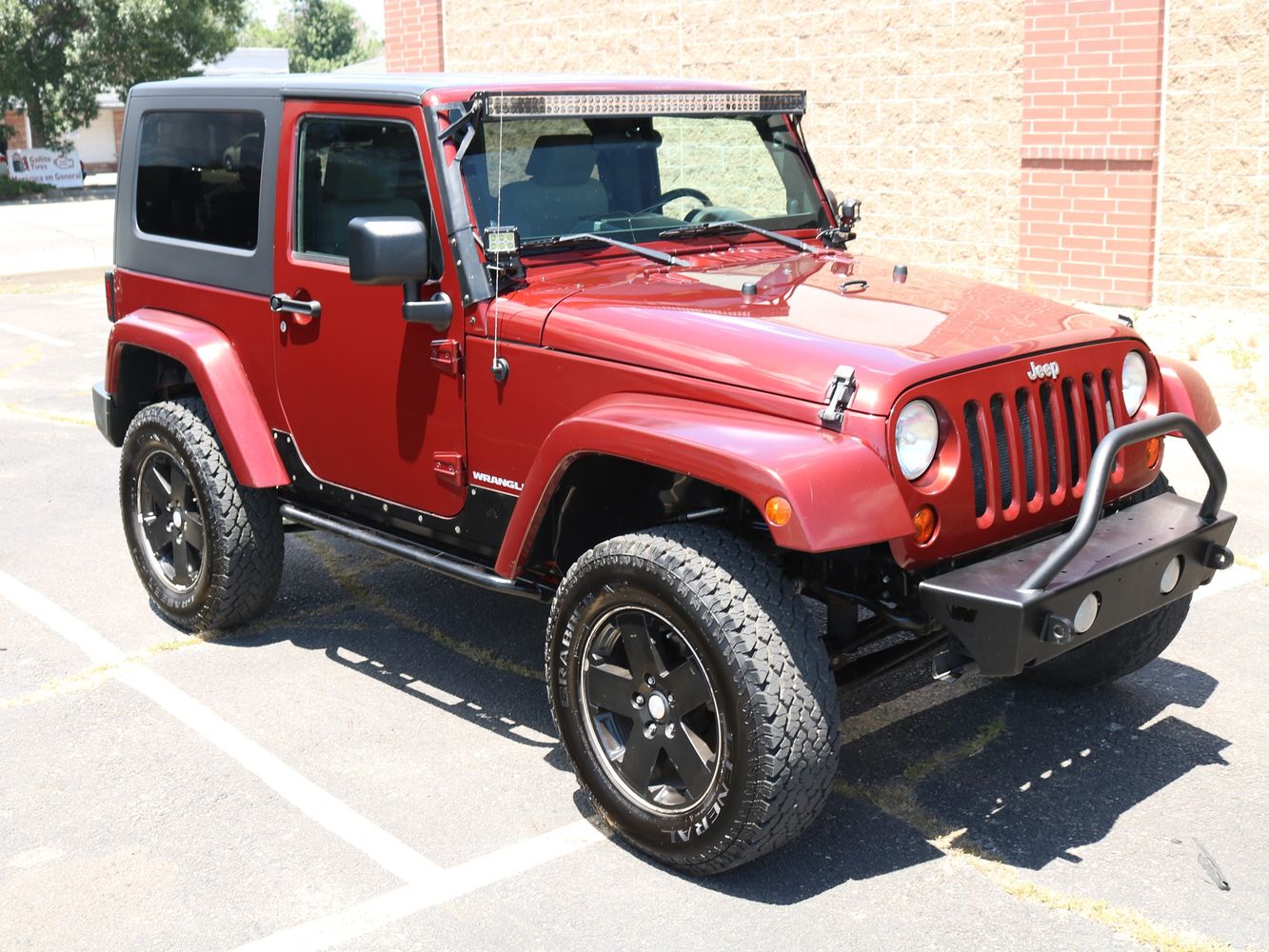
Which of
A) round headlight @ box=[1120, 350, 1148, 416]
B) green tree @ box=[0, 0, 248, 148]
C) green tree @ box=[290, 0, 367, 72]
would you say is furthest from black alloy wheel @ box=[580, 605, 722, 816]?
green tree @ box=[290, 0, 367, 72]

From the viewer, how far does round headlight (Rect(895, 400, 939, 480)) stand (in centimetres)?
354

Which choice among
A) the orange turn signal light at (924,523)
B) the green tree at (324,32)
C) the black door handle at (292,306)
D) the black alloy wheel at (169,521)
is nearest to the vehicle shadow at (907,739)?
the black alloy wheel at (169,521)

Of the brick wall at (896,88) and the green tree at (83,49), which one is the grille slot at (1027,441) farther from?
the green tree at (83,49)

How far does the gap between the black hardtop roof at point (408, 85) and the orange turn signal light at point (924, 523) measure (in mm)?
1920

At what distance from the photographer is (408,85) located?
15.1 ft

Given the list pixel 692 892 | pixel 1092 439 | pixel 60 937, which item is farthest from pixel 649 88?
pixel 60 937

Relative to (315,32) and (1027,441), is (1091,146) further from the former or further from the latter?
(315,32)

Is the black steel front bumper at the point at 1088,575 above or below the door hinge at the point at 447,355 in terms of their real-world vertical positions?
below

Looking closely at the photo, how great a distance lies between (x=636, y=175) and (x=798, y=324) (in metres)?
1.20

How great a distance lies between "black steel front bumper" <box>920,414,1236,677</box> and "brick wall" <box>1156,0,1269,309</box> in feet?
21.9

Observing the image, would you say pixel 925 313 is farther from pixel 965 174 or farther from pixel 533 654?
pixel 965 174

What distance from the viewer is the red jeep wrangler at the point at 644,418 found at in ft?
11.6

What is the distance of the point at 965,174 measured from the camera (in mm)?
11648

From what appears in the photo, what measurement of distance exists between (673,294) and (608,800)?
1.47 m
